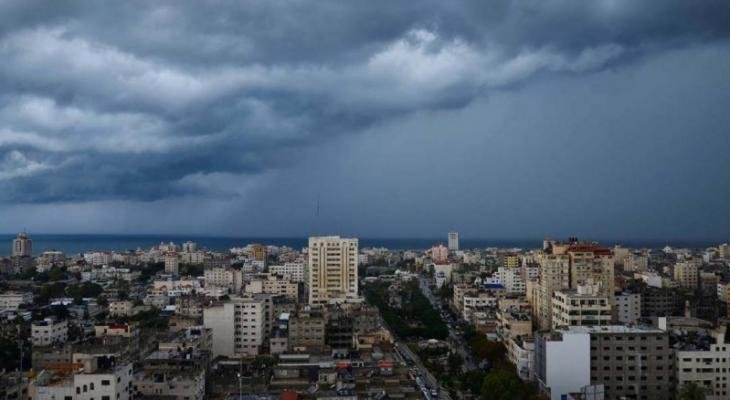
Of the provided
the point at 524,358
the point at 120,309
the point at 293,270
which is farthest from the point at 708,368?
the point at 293,270

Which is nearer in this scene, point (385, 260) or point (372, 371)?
point (372, 371)

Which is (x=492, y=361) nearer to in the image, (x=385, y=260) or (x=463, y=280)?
(x=463, y=280)

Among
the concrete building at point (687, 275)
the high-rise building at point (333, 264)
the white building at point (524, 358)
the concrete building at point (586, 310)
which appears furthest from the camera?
the concrete building at point (687, 275)

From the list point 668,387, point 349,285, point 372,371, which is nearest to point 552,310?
point 668,387

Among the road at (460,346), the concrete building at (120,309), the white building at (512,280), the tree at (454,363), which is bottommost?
the road at (460,346)

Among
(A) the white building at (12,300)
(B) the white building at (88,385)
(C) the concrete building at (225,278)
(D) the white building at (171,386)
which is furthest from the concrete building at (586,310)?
(A) the white building at (12,300)

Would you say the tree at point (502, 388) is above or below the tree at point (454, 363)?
above

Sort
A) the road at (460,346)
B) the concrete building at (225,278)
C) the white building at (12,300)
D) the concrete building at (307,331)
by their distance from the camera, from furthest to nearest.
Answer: the concrete building at (225,278) < the white building at (12,300) < the road at (460,346) < the concrete building at (307,331)

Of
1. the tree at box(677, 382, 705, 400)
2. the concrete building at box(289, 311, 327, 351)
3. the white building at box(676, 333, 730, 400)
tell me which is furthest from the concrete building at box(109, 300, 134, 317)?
the tree at box(677, 382, 705, 400)

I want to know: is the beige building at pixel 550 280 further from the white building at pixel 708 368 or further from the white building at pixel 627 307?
the white building at pixel 708 368
